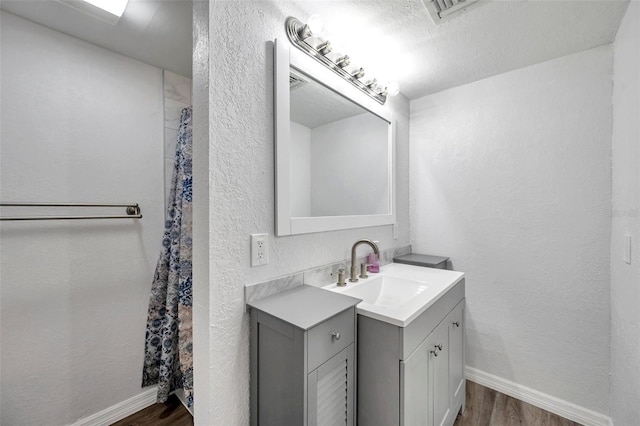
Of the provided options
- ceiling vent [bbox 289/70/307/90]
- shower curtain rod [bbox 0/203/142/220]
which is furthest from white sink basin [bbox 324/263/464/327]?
shower curtain rod [bbox 0/203/142/220]

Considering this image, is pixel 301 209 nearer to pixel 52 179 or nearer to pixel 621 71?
pixel 52 179

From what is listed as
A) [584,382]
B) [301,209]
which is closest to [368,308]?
[301,209]

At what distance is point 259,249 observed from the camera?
1.07 m

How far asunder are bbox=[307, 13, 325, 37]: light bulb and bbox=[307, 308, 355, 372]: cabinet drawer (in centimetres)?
120

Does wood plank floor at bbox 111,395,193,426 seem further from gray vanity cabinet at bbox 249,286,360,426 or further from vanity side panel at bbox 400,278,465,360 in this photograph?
vanity side panel at bbox 400,278,465,360

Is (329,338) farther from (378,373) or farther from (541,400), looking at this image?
(541,400)

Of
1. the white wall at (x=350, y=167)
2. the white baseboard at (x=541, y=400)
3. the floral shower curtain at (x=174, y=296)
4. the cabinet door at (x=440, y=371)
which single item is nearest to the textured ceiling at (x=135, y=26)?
the floral shower curtain at (x=174, y=296)

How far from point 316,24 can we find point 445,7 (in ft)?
2.08

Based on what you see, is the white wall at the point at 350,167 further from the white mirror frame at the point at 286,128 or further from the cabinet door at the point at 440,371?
the cabinet door at the point at 440,371

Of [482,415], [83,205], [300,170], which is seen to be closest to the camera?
[300,170]

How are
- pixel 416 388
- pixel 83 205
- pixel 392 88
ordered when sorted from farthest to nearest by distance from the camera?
pixel 392 88
pixel 83 205
pixel 416 388

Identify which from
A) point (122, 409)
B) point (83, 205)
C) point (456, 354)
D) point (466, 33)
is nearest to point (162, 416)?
point (122, 409)

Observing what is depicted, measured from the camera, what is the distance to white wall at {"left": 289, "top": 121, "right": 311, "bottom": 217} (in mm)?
1239

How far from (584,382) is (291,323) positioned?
1.91 meters
